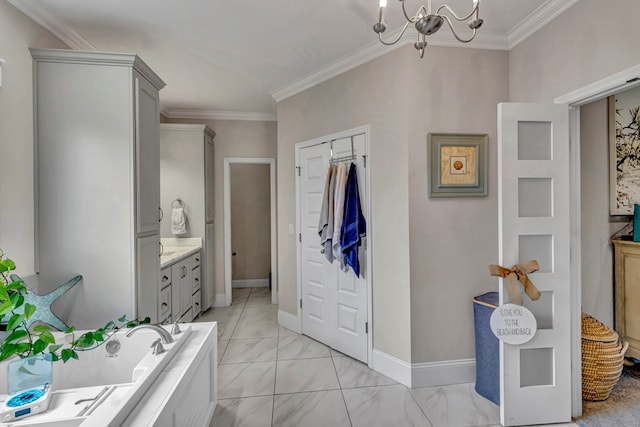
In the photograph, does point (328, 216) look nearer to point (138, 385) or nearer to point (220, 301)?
point (138, 385)

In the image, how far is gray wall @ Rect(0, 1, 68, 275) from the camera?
1.66 meters

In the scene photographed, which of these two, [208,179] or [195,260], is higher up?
[208,179]

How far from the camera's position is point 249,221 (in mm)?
5328

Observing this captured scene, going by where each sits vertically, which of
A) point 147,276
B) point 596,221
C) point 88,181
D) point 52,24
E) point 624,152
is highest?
point 52,24

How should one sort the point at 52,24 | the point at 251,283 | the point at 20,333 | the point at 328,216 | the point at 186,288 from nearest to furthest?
the point at 20,333 → the point at 52,24 → the point at 328,216 → the point at 186,288 → the point at 251,283

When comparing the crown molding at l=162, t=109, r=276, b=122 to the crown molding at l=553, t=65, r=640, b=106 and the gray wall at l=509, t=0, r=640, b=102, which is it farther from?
the crown molding at l=553, t=65, r=640, b=106

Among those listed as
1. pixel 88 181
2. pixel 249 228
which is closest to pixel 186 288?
pixel 88 181

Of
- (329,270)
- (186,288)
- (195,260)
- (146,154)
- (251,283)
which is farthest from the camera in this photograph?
(251,283)

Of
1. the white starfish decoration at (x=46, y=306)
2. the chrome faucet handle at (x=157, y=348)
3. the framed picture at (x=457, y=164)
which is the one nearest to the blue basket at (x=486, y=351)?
the framed picture at (x=457, y=164)

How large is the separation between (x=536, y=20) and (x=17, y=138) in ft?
11.1

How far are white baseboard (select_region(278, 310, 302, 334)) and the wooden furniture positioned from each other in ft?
9.22

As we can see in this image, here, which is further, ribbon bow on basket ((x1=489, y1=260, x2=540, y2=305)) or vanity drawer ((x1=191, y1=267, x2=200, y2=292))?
vanity drawer ((x1=191, y1=267, x2=200, y2=292))

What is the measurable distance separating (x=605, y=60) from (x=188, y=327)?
9.43ft

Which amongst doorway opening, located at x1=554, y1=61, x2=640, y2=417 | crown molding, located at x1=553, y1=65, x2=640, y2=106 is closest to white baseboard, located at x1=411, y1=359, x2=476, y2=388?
doorway opening, located at x1=554, y1=61, x2=640, y2=417
